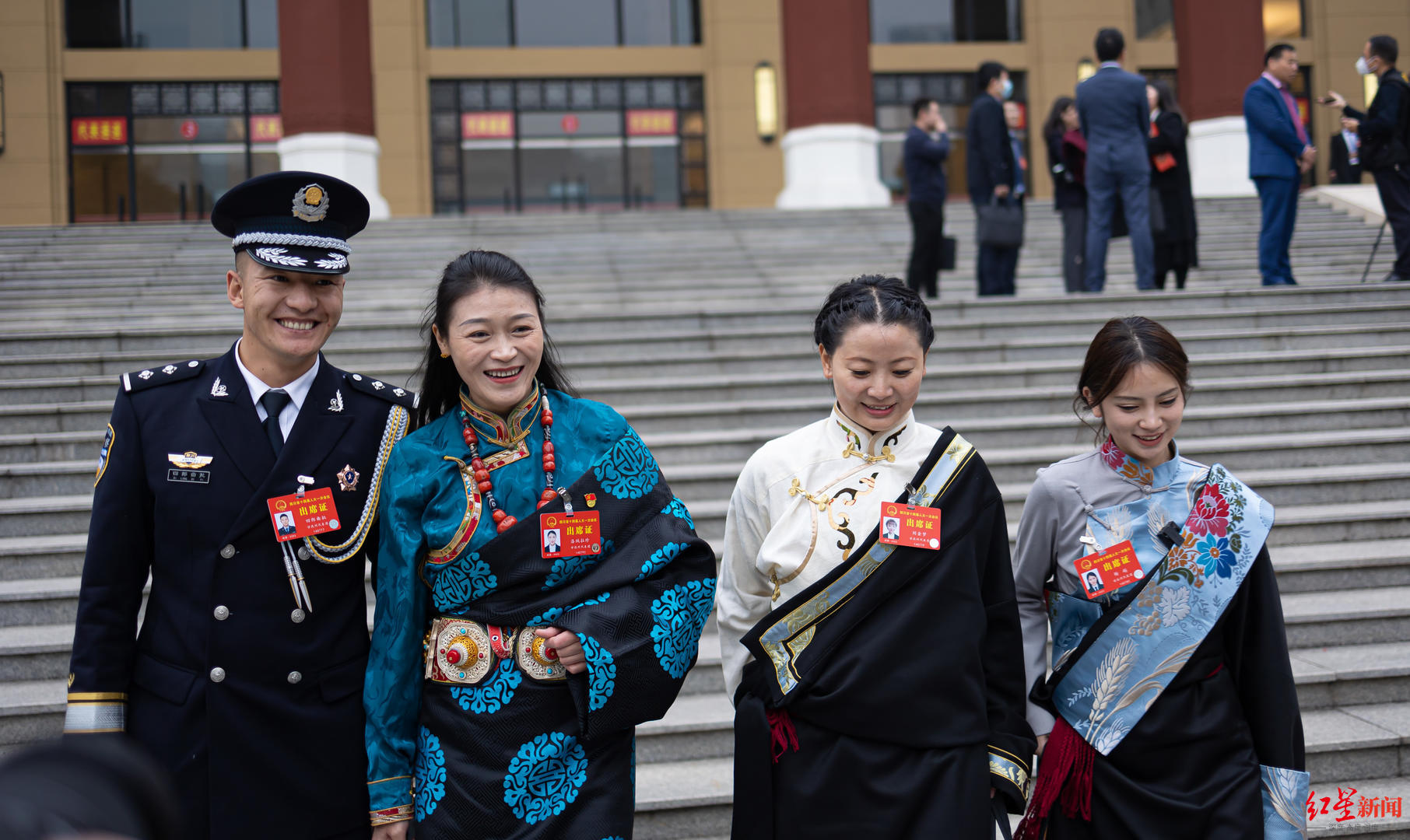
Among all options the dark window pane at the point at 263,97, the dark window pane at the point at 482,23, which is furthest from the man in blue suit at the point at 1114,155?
the dark window pane at the point at 263,97

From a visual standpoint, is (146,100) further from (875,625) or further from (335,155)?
(875,625)

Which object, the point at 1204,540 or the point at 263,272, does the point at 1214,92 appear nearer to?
the point at 1204,540

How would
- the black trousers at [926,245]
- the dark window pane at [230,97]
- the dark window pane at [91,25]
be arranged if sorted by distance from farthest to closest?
the dark window pane at [230,97] < the dark window pane at [91,25] < the black trousers at [926,245]

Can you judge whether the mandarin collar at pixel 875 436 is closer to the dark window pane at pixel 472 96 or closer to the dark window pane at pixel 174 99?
the dark window pane at pixel 472 96

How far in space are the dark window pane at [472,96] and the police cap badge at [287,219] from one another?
52.0 ft

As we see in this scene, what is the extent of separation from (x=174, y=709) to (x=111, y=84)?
58.8ft

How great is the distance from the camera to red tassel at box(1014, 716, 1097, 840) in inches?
88.8

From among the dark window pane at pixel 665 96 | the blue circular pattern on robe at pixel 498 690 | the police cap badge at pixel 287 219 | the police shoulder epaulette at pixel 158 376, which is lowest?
the blue circular pattern on robe at pixel 498 690

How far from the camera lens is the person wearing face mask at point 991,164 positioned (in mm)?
7988

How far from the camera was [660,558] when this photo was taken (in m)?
2.12

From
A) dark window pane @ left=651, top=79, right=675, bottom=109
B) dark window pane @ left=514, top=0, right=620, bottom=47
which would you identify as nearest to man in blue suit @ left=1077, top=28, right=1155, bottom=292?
dark window pane @ left=651, top=79, right=675, bottom=109

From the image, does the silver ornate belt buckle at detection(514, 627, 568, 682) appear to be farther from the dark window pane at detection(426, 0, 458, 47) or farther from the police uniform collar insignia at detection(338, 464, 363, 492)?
the dark window pane at detection(426, 0, 458, 47)

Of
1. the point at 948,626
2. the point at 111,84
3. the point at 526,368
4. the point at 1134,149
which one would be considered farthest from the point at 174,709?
the point at 111,84

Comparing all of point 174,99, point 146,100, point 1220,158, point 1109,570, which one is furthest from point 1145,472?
point 146,100
